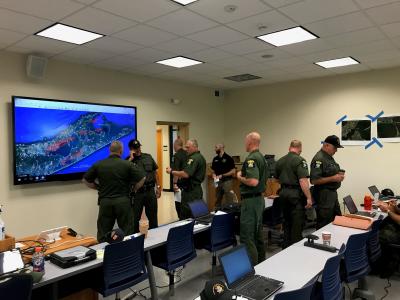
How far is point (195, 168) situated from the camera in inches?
188

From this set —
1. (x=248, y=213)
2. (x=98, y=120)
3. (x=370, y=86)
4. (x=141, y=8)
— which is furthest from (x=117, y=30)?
(x=370, y=86)

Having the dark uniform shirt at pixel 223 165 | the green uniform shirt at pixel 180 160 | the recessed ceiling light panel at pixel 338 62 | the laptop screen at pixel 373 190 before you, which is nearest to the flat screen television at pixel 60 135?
the green uniform shirt at pixel 180 160

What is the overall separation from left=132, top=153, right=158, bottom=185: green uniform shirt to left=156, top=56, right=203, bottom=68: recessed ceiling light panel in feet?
5.13

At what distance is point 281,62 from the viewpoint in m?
5.37

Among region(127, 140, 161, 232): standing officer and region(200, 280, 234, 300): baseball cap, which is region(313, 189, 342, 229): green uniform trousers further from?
region(200, 280, 234, 300): baseball cap

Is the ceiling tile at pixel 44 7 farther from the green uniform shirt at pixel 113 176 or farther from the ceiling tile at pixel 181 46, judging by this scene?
the green uniform shirt at pixel 113 176

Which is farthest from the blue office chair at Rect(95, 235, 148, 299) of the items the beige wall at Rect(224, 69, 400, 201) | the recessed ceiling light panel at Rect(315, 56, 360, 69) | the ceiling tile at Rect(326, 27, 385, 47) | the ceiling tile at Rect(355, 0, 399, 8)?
the beige wall at Rect(224, 69, 400, 201)

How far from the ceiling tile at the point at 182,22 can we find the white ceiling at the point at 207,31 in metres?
0.01

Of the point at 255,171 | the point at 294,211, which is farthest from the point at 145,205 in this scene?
the point at 294,211

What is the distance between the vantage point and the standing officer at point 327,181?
436 centimetres

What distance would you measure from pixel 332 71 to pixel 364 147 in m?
1.58

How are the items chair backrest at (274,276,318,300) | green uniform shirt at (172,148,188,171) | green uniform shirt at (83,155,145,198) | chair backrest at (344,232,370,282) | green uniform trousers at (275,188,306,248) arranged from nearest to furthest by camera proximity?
chair backrest at (274,276,318,300) → chair backrest at (344,232,370,282) → green uniform shirt at (83,155,145,198) → green uniform trousers at (275,188,306,248) → green uniform shirt at (172,148,188,171)

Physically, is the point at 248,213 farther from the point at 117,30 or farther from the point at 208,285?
the point at 117,30

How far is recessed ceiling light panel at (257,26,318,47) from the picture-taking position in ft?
12.7
